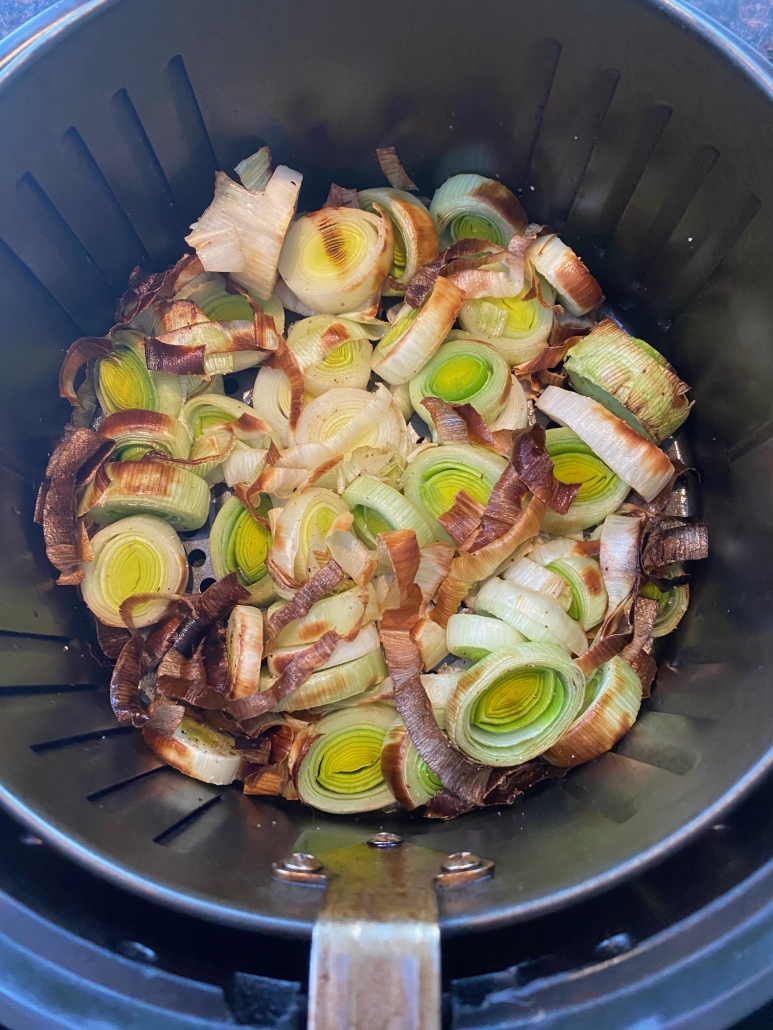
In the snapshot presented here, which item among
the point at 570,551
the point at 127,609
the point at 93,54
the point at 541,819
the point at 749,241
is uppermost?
the point at 749,241

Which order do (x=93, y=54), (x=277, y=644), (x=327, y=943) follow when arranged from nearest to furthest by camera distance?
(x=327, y=943) < (x=93, y=54) < (x=277, y=644)

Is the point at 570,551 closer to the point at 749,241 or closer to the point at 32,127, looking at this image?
the point at 749,241

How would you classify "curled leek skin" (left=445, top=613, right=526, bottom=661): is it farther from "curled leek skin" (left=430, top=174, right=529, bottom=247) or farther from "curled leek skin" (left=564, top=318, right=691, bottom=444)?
"curled leek skin" (left=430, top=174, right=529, bottom=247)

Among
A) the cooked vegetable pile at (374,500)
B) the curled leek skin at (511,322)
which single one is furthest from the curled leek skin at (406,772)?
the curled leek skin at (511,322)

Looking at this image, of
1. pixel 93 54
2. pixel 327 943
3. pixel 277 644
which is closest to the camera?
pixel 327 943

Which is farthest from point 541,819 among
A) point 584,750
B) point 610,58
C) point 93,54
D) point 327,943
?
point 93,54

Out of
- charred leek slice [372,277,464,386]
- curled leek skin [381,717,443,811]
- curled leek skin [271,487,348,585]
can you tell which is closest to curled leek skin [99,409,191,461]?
curled leek skin [271,487,348,585]

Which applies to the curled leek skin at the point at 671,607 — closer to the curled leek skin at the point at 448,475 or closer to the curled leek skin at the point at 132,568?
the curled leek skin at the point at 448,475
